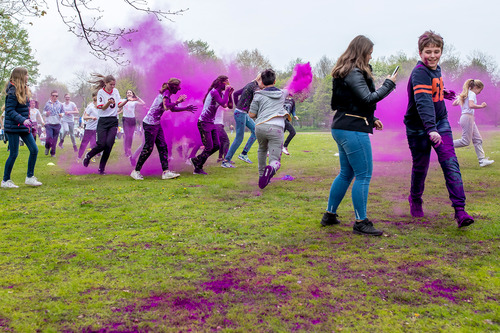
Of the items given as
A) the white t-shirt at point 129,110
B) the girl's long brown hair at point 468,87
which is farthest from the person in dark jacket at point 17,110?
the girl's long brown hair at point 468,87

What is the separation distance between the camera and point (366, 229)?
4.79m

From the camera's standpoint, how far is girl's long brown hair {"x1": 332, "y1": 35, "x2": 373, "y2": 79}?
477 cm

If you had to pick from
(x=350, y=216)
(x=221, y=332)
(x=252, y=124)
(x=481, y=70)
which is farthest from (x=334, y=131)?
(x=481, y=70)

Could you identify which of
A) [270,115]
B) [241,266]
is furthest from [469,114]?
[241,266]

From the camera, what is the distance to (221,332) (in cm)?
273

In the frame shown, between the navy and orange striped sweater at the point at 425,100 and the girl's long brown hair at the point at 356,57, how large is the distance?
0.63m

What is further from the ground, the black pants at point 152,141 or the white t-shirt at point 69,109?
the white t-shirt at point 69,109

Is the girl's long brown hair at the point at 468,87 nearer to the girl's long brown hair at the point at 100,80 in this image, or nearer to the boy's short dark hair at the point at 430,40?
the boy's short dark hair at the point at 430,40

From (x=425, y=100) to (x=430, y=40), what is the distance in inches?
27.3

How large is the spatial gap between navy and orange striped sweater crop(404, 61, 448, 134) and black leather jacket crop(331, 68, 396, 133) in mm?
459

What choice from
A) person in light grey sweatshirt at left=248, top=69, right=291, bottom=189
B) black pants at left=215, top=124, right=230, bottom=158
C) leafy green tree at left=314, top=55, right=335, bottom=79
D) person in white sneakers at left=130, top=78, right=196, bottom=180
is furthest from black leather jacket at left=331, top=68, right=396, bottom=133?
leafy green tree at left=314, top=55, right=335, bottom=79

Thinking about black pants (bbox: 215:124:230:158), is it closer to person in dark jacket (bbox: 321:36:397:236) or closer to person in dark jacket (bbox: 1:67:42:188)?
person in dark jacket (bbox: 1:67:42:188)

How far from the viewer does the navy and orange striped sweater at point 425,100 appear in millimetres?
4918

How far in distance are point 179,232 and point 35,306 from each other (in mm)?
2065
